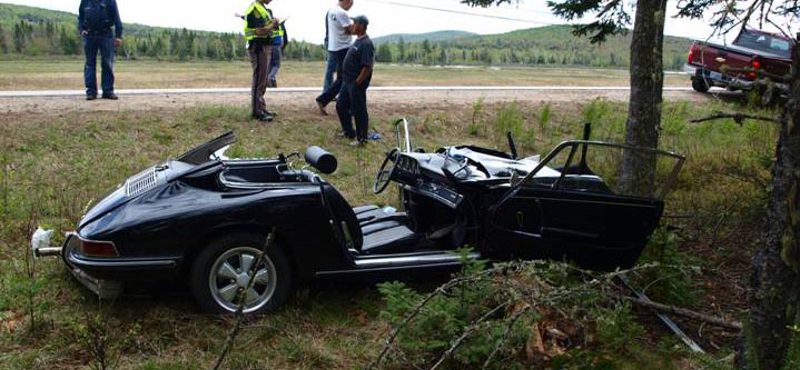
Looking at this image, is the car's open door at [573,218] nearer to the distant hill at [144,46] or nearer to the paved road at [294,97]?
the paved road at [294,97]

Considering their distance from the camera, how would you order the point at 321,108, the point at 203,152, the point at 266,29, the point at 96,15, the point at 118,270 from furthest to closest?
1. the point at 321,108
2. the point at 96,15
3. the point at 266,29
4. the point at 203,152
5. the point at 118,270

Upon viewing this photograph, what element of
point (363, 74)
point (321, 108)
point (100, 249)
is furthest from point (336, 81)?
point (100, 249)

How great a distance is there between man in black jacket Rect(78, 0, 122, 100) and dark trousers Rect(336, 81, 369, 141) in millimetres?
3526

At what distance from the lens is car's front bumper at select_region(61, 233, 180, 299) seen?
14.6ft

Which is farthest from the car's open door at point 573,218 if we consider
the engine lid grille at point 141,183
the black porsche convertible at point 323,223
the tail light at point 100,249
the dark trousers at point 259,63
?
the dark trousers at point 259,63

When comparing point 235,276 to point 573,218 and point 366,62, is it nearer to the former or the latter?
point 573,218

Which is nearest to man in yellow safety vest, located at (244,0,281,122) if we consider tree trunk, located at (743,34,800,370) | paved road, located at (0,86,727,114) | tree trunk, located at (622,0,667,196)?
paved road, located at (0,86,727,114)

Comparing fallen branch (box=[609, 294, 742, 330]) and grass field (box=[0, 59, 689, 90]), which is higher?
grass field (box=[0, 59, 689, 90])

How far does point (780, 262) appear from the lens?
313 centimetres

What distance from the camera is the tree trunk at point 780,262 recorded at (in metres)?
3.01

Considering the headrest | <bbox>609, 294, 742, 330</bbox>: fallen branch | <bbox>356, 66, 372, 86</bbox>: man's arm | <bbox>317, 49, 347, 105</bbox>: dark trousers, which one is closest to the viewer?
<bbox>609, 294, 742, 330</bbox>: fallen branch

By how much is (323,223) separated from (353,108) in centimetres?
561

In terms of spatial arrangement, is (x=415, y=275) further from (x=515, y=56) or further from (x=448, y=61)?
(x=515, y=56)

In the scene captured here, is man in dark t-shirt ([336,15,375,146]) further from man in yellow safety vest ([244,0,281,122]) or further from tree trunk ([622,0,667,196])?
tree trunk ([622,0,667,196])
